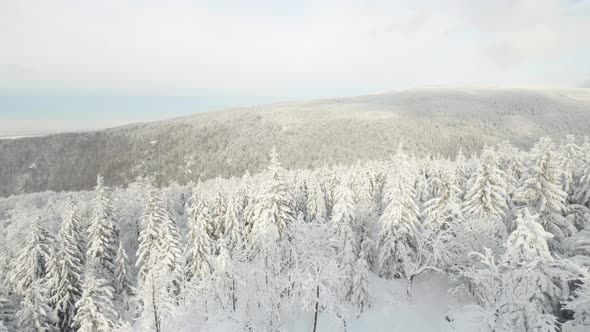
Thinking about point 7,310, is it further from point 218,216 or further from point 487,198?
point 487,198

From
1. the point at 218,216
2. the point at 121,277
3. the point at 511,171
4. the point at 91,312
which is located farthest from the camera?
the point at 218,216

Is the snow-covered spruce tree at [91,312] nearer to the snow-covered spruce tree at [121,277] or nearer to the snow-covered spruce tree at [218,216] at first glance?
the snow-covered spruce tree at [121,277]

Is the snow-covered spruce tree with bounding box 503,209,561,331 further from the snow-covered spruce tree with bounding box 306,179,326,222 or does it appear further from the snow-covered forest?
the snow-covered spruce tree with bounding box 306,179,326,222

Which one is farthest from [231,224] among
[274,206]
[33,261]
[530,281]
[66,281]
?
[530,281]

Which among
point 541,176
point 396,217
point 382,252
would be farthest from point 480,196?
point 382,252

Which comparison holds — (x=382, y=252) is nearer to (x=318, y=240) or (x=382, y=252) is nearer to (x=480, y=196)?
(x=480, y=196)

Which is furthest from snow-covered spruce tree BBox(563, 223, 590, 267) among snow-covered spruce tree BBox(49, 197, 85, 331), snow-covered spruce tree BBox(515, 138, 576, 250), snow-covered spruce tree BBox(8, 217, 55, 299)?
snow-covered spruce tree BBox(8, 217, 55, 299)

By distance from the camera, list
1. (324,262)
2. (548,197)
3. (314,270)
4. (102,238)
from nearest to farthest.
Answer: (324,262), (314,270), (548,197), (102,238)
